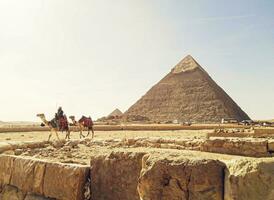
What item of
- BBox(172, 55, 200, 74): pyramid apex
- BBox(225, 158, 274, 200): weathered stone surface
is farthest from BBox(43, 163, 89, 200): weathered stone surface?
BBox(172, 55, 200, 74): pyramid apex

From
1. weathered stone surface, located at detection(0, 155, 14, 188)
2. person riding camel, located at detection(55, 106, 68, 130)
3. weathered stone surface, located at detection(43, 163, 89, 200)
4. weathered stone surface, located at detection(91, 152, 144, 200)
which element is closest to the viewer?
weathered stone surface, located at detection(91, 152, 144, 200)

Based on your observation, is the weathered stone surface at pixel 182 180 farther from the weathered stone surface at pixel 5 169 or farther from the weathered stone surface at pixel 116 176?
the weathered stone surface at pixel 5 169

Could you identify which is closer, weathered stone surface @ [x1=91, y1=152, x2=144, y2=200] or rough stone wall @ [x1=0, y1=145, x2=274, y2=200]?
rough stone wall @ [x1=0, y1=145, x2=274, y2=200]

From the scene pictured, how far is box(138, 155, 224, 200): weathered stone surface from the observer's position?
3.13m

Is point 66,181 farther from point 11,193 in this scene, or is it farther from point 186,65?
point 186,65

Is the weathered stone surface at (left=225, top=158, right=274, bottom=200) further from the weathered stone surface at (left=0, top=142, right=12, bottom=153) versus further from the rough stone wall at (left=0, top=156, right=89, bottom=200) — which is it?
the weathered stone surface at (left=0, top=142, right=12, bottom=153)

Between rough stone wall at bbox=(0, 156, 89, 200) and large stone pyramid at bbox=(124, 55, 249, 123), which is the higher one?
large stone pyramid at bbox=(124, 55, 249, 123)

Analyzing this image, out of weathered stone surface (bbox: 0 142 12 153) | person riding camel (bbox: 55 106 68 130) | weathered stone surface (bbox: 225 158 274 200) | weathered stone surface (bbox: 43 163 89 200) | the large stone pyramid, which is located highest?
the large stone pyramid

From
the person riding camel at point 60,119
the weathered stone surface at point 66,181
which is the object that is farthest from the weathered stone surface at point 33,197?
the person riding camel at point 60,119

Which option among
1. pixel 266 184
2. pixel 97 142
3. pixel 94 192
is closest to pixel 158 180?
pixel 266 184

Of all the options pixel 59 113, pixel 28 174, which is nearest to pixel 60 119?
pixel 59 113

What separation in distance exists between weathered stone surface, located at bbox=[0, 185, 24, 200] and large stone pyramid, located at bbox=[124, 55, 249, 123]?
11567 centimetres

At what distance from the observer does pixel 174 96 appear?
440ft

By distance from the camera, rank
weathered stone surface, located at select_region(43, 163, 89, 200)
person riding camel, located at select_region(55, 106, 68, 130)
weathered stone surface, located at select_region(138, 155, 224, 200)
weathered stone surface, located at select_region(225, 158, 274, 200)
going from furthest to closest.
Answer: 1. person riding camel, located at select_region(55, 106, 68, 130)
2. weathered stone surface, located at select_region(43, 163, 89, 200)
3. weathered stone surface, located at select_region(138, 155, 224, 200)
4. weathered stone surface, located at select_region(225, 158, 274, 200)
